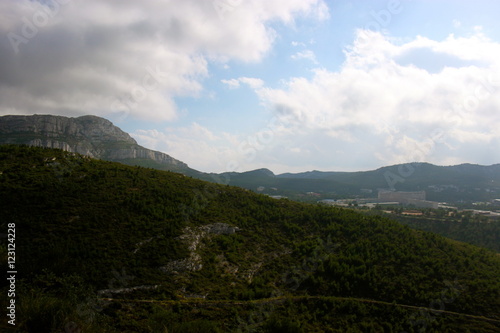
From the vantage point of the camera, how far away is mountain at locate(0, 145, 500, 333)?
63.7 ft

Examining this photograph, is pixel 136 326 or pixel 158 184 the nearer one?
pixel 136 326

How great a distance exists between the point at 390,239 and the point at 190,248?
27.3 metres

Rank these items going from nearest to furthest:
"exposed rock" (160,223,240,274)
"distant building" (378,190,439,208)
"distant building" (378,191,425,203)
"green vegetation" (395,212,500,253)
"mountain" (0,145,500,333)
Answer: "mountain" (0,145,500,333) < "exposed rock" (160,223,240,274) < "green vegetation" (395,212,500,253) < "distant building" (378,190,439,208) < "distant building" (378,191,425,203)

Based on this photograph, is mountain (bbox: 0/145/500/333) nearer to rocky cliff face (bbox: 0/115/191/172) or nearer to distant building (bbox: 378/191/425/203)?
distant building (bbox: 378/191/425/203)

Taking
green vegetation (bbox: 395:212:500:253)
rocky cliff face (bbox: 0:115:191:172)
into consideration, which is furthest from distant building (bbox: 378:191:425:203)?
rocky cliff face (bbox: 0:115:191:172)

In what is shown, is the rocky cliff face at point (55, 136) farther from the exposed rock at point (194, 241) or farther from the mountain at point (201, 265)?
the exposed rock at point (194, 241)

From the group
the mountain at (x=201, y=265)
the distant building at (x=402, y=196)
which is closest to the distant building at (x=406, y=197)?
the distant building at (x=402, y=196)

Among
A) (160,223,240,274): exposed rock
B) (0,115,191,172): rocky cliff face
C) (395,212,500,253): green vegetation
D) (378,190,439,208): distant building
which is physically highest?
(0,115,191,172): rocky cliff face

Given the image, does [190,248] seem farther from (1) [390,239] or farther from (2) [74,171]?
(1) [390,239]

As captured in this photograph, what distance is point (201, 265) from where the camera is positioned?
91.6 ft

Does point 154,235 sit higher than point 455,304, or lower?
higher

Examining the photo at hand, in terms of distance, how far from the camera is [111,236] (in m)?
26.8

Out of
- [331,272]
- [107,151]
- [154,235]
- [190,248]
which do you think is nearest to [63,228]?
[154,235]

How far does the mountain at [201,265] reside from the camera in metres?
19.4
